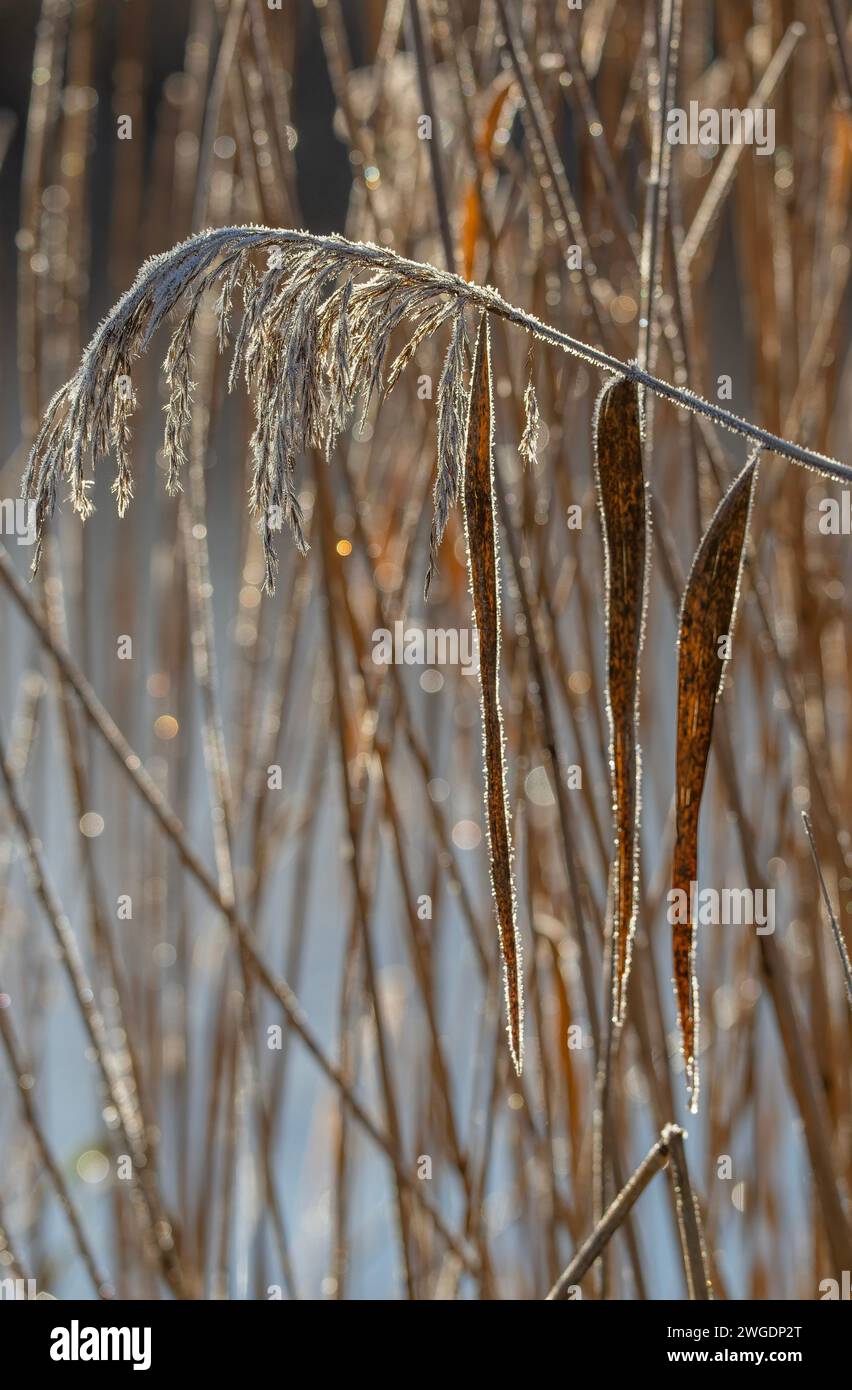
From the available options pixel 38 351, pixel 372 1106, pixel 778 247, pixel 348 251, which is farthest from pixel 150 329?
pixel 372 1106

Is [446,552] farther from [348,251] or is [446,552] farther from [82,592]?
[348,251]

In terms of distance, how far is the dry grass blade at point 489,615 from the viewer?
394 mm

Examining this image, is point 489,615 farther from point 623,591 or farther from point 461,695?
point 461,695

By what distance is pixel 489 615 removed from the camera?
39 cm

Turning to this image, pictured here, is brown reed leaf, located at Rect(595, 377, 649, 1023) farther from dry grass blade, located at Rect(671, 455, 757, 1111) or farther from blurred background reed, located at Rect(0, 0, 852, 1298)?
blurred background reed, located at Rect(0, 0, 852, 1298)

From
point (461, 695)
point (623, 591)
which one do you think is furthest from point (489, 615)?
point (461, 695)

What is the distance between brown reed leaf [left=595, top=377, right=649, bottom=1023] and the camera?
0.41 metres

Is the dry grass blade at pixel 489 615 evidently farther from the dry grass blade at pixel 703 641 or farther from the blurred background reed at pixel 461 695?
the blurred background reed at pixel 461 695

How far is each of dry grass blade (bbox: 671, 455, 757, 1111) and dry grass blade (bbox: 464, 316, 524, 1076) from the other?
0.19 ft

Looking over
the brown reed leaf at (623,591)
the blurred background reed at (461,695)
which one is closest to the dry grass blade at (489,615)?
the brown reed leaf at (623,591)

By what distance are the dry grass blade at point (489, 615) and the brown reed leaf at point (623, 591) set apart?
0.13ft

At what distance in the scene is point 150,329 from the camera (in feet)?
1.26

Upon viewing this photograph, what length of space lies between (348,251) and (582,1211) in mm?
771

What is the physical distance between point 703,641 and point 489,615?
0.07 m
